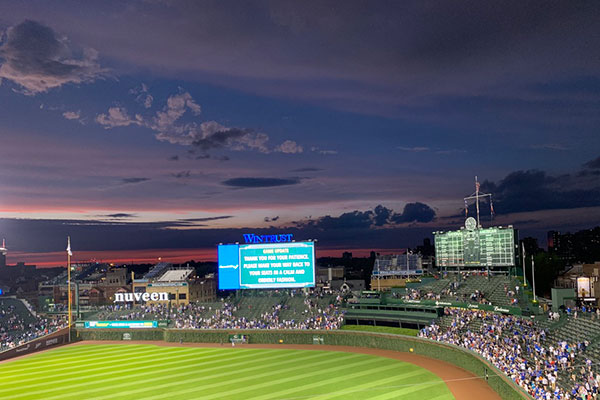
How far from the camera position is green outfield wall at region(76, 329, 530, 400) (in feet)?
96.1

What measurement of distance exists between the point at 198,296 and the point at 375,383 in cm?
4815

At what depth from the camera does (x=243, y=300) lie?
64.3 meters

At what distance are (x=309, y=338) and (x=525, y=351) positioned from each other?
2595cm

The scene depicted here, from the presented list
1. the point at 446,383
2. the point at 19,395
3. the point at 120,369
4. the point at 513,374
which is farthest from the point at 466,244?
the point at 19,395

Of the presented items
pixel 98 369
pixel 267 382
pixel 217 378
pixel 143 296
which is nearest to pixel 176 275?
pixel 143 296

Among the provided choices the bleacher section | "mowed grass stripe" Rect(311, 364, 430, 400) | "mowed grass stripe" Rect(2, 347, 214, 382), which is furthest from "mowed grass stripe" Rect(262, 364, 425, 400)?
"mowed grass stripe" Rect(2, 347, 214, 382)

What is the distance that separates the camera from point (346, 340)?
50.1m

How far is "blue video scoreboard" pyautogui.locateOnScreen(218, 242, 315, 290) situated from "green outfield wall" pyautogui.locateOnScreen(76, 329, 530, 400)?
618 centimetres

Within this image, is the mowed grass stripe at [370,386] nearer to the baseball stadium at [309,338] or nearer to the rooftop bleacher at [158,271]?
the baseball stadium at [309,338]

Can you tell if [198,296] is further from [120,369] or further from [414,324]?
[414,324]

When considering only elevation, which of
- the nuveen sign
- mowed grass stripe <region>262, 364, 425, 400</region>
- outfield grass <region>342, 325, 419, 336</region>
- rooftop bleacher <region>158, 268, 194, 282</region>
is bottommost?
mowed grass stripe <region>262, 364, 425, 400</region>

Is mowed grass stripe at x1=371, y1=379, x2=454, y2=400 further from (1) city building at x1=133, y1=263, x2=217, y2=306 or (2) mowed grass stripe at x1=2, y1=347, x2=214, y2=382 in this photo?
(1) city building at x1=133, y1=263, x2=217, y2=306

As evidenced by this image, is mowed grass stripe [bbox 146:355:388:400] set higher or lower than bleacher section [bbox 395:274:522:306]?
lower

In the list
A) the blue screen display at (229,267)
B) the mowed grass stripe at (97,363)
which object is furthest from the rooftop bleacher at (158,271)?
the mowed grass stripe at (97,363)
